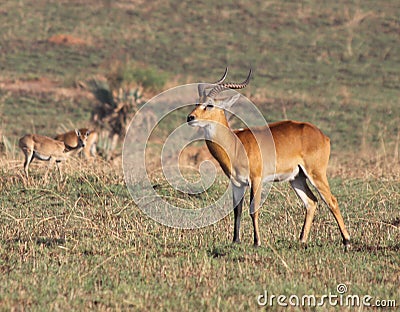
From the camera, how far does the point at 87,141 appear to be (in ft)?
46.1

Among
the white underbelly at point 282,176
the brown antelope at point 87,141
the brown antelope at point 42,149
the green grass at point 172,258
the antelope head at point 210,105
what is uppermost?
the brown antelope at point 87,141

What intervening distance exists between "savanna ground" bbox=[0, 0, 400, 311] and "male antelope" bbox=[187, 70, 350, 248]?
0.51 metres

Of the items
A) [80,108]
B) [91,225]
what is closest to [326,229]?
[91,225]

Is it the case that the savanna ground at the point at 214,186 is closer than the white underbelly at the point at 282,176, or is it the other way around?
the savanna ground at the point at 214,186

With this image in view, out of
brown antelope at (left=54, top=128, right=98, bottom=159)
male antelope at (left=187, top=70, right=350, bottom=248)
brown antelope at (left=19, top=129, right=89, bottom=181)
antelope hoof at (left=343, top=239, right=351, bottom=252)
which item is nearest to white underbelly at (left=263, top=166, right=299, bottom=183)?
male antelope at (left=187, top=70, right=350, bottom=248)

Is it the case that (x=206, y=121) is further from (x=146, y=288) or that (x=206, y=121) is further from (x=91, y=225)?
(x=146, y=288)

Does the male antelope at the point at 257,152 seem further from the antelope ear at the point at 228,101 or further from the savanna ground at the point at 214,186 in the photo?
the savanna ground at the point at 214,186

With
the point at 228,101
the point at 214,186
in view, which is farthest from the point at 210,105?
the point at 214,186

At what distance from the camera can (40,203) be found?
9.54m

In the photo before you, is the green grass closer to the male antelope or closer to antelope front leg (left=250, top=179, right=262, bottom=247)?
antelope front leg (left=250, top=179, right=262, bottom=247)

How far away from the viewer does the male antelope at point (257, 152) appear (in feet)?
23.8

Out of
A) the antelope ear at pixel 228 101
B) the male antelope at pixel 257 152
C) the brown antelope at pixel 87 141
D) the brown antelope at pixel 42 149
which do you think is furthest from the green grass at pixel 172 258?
the brown antelope at pixel 87 141

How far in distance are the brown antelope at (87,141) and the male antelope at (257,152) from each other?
616 centimetres

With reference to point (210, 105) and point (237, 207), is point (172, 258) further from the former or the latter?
point (210, 105)
